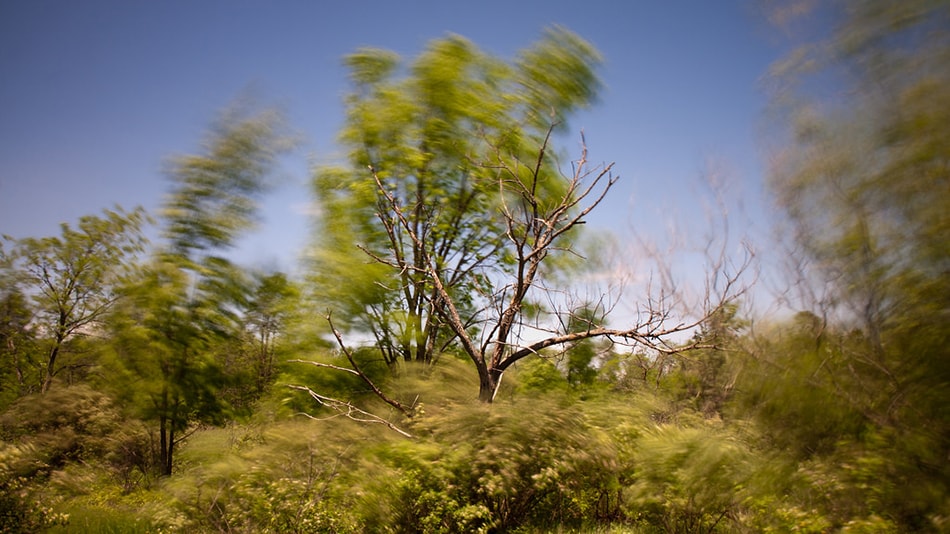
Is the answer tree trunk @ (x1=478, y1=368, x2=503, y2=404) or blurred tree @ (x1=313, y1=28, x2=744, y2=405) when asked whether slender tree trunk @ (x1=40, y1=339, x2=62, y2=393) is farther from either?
tree trunk @ (x1=478, y1=368, x2=503, y2=404)

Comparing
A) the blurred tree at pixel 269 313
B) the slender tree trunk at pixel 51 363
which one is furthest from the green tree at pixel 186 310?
the slender tree trunk at pixel 51 363

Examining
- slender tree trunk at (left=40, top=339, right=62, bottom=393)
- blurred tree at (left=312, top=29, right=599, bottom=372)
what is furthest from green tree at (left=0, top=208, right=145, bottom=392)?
blurred tree at (left=312, top=29, right=599, bottom=372)

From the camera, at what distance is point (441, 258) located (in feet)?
23.2

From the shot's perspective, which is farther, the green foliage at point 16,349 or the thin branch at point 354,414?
the green foliage at point 16,349

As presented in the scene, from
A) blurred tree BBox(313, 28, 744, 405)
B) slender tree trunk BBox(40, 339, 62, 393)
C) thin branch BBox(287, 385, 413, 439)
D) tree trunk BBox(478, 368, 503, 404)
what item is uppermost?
blurred tree BBox(313, 28, 744, 405)

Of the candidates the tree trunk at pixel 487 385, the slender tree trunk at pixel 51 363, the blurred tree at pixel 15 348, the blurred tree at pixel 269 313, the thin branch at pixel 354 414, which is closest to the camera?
the thin branch at pixel 354 414

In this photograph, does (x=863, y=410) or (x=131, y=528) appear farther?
(x=131, y=528)

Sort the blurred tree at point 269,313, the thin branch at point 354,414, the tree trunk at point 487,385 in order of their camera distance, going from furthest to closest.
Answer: the blurred tree at point 269,313 < the tree trunk at point 487,385 < the thin branch at point 354,414

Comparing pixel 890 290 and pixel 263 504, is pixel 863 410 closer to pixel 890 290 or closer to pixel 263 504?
pixel 890 290

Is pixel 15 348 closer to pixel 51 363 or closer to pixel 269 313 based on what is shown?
pixel 51 363

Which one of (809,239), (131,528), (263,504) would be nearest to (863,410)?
(809,239)

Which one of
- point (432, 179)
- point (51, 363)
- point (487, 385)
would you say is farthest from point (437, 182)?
point (51, 363)

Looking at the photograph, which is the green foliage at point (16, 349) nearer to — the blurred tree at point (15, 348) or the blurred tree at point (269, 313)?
the blurred tree at point (15, 348)

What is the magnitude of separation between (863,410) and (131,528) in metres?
8.03
